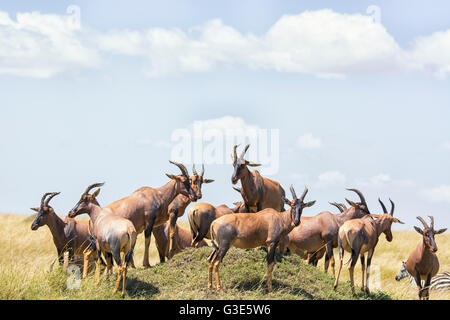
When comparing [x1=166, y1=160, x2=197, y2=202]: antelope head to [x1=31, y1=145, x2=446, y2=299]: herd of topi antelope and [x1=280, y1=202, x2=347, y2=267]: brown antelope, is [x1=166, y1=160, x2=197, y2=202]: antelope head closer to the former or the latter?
[x1=31, y1=145, x2=446, y2=299]: herd of topi antelope

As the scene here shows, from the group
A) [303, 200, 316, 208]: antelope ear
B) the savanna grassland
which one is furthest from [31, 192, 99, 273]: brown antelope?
[303, 200, 316, 208]: antelope ear

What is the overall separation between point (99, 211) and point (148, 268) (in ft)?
7.98

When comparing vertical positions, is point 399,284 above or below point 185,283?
below

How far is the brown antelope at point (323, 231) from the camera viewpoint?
19.9 m

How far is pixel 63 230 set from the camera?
19.0m

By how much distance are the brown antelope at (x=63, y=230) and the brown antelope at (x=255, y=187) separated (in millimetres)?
4730

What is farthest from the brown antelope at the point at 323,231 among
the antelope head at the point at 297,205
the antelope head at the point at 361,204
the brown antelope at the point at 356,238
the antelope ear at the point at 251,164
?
the antelope head at the point at 297,205

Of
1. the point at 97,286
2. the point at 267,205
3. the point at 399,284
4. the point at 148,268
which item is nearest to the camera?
the point at 97,286

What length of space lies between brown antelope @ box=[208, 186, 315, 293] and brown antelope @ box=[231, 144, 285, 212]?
291cm

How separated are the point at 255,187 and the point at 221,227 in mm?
4623

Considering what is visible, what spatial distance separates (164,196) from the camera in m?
18.3
